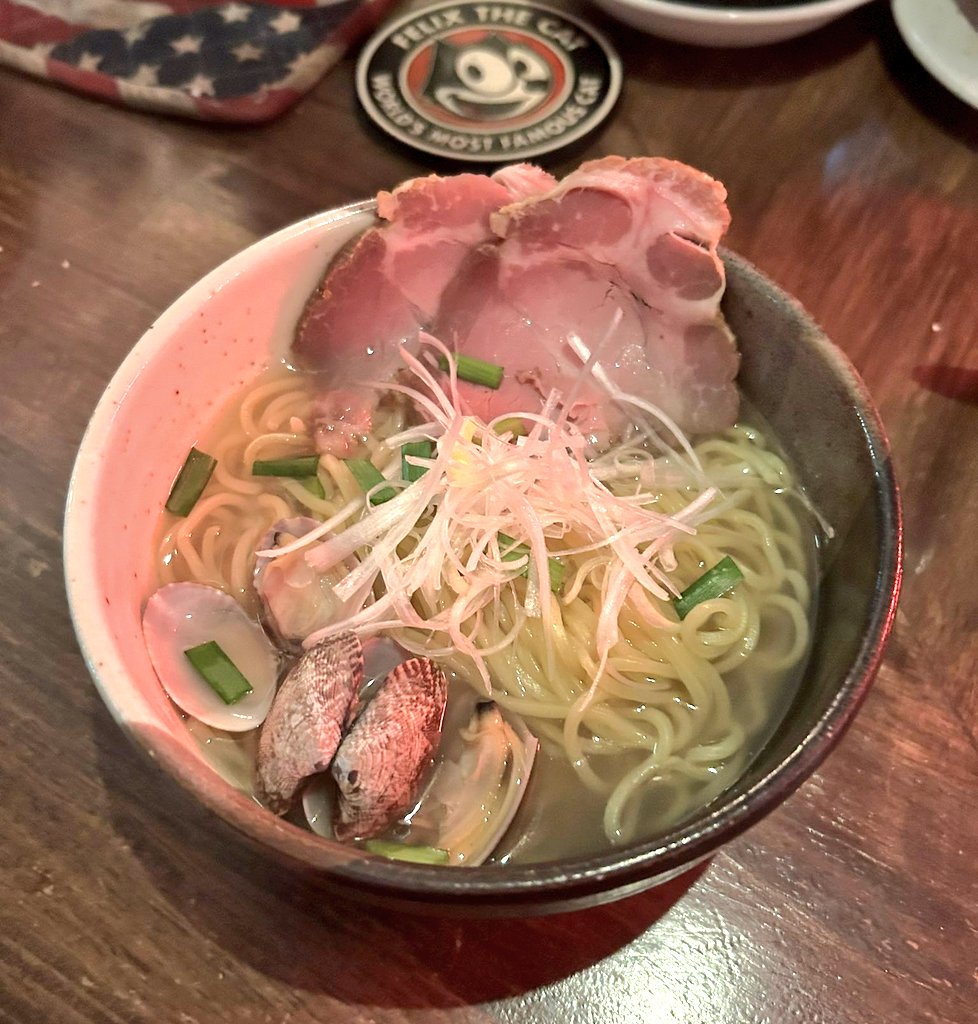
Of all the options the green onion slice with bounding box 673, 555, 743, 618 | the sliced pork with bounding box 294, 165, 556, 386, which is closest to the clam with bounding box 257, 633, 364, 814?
the green onion slice with bounding box 673, 555, 743, 618

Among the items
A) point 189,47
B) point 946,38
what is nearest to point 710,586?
point 946,38

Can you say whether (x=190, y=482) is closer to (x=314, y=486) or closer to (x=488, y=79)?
(x=314, y=486)

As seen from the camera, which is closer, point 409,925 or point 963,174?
point 409,925

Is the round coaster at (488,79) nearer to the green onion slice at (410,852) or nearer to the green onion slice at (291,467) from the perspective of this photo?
the green onion slice at (291,467)

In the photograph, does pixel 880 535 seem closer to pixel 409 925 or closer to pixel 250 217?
pixel 409 925

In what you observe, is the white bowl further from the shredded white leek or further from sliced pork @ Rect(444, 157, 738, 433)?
the shredded white leek

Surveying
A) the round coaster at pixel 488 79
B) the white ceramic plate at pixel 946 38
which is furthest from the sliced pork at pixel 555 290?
the white ceramic plate at pixel 946 38

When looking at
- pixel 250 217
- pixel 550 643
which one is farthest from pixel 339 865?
pixel 250 217
